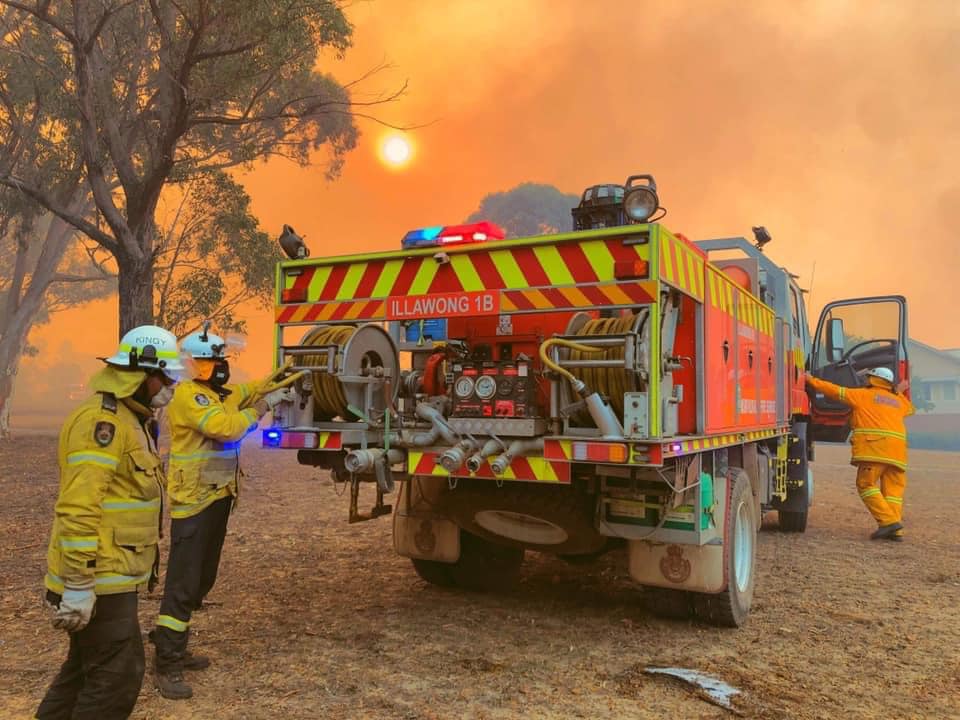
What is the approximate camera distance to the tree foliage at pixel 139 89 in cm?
1193

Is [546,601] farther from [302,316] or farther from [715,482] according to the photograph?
[302,316]

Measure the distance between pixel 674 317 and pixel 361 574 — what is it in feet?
11.5

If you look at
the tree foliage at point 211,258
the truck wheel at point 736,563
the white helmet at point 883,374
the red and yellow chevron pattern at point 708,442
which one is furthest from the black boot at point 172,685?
the tree foliage at point 211,258

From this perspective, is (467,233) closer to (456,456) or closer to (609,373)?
(609,373)

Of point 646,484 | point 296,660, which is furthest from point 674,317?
point 296,660

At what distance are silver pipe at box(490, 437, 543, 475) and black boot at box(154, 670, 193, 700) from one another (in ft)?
6.12

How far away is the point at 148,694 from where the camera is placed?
3789mm

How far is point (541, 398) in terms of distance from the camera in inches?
174

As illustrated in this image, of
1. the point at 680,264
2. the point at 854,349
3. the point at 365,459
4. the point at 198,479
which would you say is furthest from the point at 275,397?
the point at 854,349

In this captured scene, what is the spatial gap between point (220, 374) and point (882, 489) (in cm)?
787

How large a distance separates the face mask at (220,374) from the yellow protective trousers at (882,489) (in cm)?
744

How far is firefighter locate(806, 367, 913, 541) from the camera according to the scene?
29.1ft

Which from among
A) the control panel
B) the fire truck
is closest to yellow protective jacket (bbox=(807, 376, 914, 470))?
the fire truck

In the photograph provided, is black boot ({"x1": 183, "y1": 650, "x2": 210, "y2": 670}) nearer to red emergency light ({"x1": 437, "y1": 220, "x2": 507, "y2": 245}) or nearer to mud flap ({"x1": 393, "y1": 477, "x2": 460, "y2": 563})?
mud flap ({"x1": 393, "y1": 477, "x2": 460, "y2": 563})
